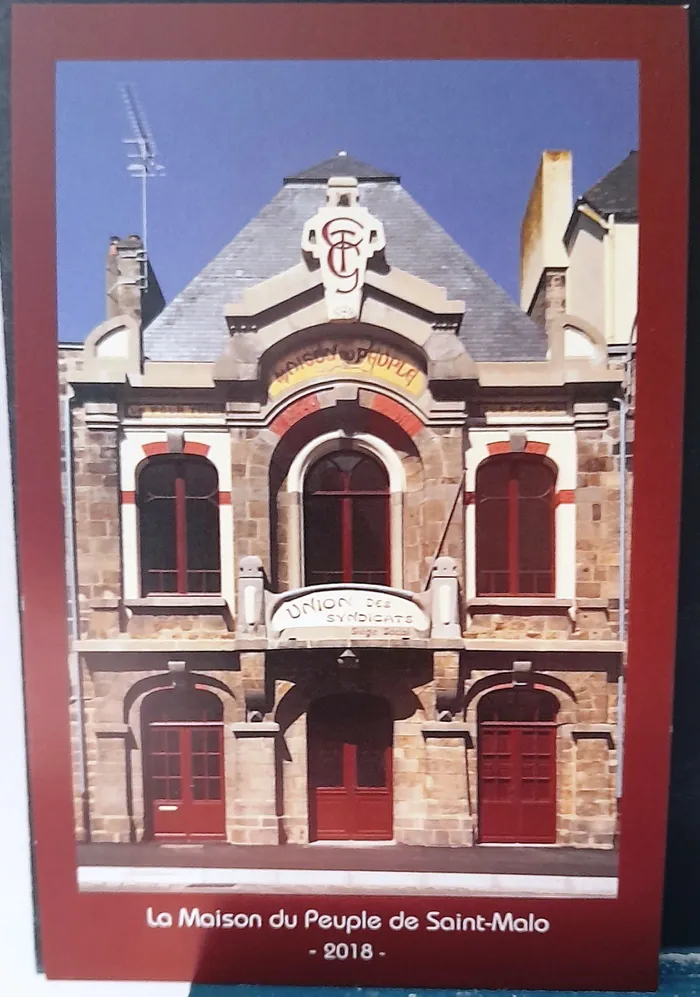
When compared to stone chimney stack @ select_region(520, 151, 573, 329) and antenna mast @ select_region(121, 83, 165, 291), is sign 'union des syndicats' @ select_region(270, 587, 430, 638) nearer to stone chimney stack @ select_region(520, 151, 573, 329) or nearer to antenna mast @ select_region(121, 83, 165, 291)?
stone chimney stack @ select_region(520, 151, 573, 329)

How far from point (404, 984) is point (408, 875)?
0.27 metres

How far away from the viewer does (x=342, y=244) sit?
156 cm

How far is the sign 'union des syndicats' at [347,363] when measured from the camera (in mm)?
1638

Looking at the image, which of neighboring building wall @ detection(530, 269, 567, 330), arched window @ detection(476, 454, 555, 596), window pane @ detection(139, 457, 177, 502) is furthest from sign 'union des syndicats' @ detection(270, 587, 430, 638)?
neighboring building wall @ detection(530, 269, 567, 330)

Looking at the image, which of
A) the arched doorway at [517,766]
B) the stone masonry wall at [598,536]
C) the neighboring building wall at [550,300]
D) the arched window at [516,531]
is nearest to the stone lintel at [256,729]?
the arched doorway at [517,766]

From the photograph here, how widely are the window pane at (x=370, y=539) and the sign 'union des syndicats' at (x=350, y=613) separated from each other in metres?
0.05

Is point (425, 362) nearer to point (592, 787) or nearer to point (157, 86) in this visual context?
point (157, 86)

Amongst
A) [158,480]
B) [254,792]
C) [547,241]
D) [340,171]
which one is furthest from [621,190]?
[254,792]

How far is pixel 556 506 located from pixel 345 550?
57 centimetres

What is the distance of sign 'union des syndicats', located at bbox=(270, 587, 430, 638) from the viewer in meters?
1.59

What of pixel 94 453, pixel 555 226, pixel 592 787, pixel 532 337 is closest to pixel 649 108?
pixel 555 226

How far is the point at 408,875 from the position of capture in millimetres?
1647

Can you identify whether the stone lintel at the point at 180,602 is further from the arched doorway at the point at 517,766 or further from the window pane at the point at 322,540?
the arched doorway at the point at 517,766

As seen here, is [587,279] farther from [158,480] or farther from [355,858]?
[355,858]
